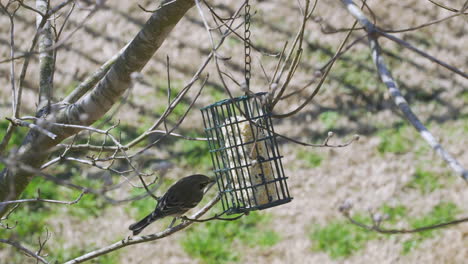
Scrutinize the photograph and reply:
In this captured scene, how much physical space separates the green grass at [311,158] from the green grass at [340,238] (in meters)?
0.79

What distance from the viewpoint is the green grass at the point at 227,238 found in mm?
5688

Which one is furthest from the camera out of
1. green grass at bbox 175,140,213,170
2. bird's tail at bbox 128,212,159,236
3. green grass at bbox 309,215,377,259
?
green grass at bbox 175,140,213,170

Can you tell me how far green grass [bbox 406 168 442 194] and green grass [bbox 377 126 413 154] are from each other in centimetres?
31

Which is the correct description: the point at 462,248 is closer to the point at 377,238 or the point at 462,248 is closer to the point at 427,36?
the point at 377,238

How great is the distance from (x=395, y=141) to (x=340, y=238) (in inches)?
55.3

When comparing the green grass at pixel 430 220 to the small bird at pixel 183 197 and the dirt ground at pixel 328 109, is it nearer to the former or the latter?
the dirt ground at pixel 328 109

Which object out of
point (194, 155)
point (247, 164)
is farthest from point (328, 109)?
point (247, 164)

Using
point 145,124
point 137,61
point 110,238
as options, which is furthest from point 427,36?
point 137,61

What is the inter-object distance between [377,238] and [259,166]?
2697 millimetres

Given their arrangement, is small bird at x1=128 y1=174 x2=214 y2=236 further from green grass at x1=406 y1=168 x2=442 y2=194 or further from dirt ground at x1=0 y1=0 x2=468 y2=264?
green grass at x1=406 y1=168 x2=442 y2=194

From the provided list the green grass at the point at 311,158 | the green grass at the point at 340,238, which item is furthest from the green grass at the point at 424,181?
the green grass at the point at 311,158

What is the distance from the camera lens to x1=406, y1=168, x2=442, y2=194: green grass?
614cm

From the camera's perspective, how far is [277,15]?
775cm

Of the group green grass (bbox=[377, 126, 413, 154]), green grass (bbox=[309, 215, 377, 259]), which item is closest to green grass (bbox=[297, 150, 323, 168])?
green grass (bbox=[377, 126, 413, 154])
